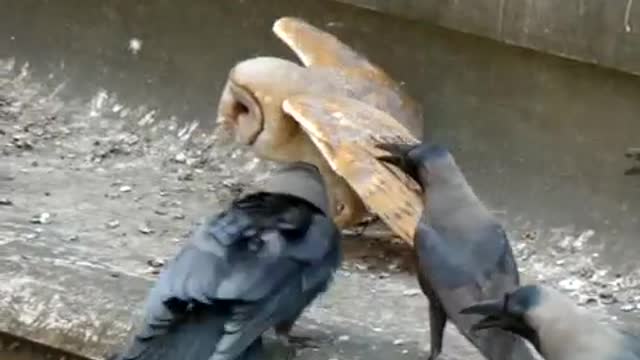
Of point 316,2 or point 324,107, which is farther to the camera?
point 316,2

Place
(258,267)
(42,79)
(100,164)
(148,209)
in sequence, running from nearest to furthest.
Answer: (258,267), (148,209), (100,164), (42,79)

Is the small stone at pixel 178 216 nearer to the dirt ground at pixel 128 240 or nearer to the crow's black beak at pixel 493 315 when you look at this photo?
the dirt ground at pixel 128 240

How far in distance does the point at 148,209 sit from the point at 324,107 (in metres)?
0.48

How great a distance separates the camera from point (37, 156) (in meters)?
4.28

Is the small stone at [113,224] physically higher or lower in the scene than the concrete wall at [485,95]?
lower

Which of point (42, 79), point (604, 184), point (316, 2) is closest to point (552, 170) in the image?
point (604, 184)

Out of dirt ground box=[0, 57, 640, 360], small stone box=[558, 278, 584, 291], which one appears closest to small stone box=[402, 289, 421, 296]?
dirt ground box=[0, 57, 640, 360]

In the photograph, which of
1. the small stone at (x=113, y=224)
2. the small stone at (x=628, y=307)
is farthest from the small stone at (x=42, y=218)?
the small stone at (x=628, y=307)

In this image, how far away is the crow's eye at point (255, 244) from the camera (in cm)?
296

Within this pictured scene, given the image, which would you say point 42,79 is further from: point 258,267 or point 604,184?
point 258,267

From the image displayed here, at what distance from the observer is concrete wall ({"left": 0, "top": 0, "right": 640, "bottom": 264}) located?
3.92 m

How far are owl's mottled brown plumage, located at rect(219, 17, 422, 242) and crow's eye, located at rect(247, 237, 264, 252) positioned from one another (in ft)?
1.83

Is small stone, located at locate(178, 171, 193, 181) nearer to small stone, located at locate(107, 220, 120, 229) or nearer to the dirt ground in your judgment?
the dirt ground

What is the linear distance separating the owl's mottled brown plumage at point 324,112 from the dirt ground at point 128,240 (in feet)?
0.52
